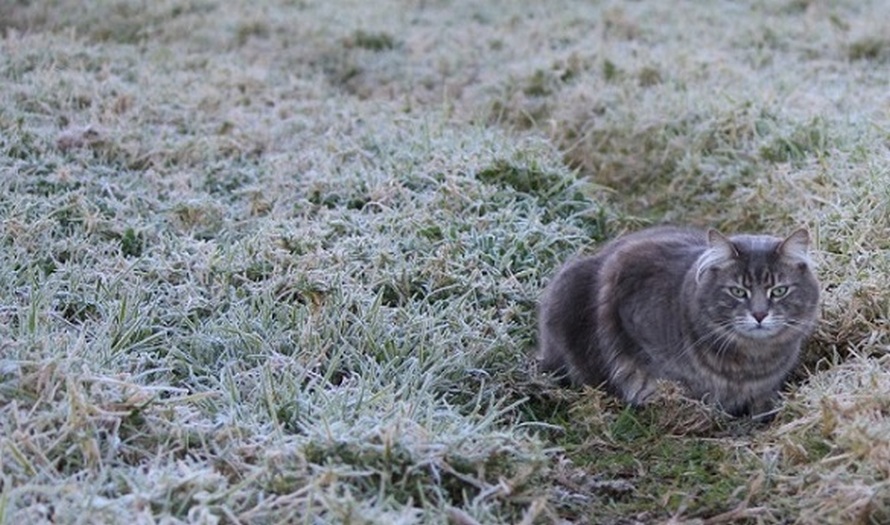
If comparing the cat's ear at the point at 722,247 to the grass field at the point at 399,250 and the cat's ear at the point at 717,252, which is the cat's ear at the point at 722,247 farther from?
the grass field at the point at 399,250

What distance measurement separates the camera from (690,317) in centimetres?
440

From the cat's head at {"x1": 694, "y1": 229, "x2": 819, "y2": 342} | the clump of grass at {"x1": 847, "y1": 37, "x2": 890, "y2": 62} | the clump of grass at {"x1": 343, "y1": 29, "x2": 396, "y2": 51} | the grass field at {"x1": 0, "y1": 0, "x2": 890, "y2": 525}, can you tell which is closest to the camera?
the grass field at {"x1": 0, "y1": 0, "x2": 890, "y2": 525}

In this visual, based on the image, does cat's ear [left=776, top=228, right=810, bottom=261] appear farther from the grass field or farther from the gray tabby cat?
the grass field

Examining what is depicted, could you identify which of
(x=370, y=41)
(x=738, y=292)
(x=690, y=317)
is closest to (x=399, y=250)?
(x=690, y=317)

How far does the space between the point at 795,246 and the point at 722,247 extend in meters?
0.26

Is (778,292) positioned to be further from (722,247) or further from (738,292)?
(722,247)

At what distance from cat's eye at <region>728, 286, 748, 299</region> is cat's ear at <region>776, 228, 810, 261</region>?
0.63 feet

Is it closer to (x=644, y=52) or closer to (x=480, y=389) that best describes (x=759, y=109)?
(x=644, y=52)

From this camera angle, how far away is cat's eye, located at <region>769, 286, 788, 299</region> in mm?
4293

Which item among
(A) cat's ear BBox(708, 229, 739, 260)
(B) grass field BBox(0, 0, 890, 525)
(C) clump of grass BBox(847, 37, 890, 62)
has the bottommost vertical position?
(B) grass field BBox(0, 0, 890, 525)

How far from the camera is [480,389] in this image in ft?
14.3

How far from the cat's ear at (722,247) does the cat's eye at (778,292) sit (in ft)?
0.57

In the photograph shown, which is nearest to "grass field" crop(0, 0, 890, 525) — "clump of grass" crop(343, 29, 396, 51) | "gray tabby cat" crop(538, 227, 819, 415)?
"clump of grass" crop(343, 29, 396, 51)

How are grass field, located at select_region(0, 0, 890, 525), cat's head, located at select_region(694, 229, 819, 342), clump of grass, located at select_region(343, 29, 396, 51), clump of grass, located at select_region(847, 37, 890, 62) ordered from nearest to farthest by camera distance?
grass field, located at select_region(0, 0, 890, 525), cat's head, located at select_region(694, 229, 819, 342), clump of grass, located at select_region(847, 37, 890, 62), clump of grass, located at select_region(343, 29, 396, 51)
